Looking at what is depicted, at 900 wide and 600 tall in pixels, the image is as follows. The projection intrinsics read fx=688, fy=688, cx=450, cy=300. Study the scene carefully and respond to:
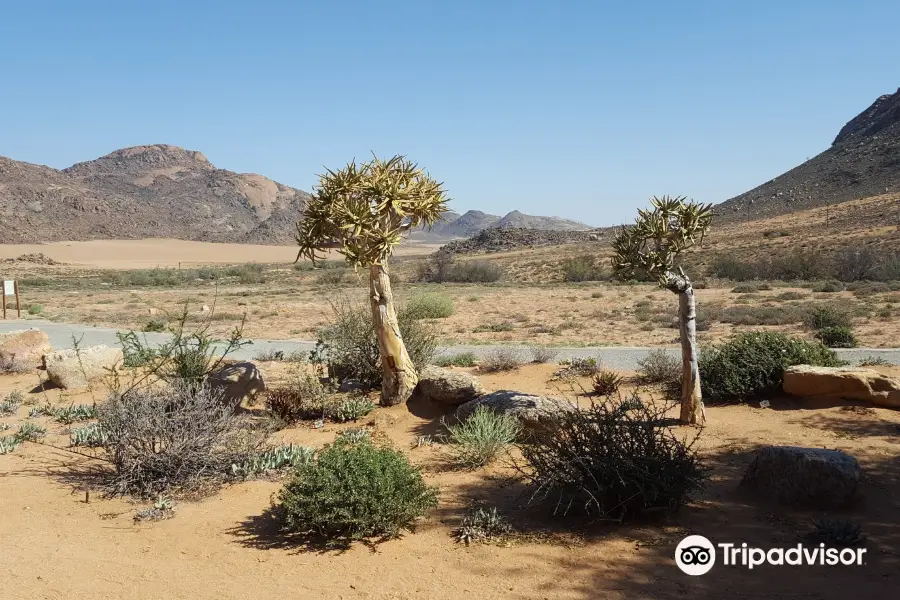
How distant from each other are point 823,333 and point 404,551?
43.7 feet

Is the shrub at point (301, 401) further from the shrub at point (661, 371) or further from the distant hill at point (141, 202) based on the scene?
the distant hill at point (141, 202)

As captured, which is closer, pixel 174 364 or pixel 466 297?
pixel 174 364

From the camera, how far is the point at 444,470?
7.03m

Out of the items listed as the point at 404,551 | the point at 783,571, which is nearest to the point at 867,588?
the point at 783,571

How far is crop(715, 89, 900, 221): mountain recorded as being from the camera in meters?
61.4

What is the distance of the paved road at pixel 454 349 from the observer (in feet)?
42.9

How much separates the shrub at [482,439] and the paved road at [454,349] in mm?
5568

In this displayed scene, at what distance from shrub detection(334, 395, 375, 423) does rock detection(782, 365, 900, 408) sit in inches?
219

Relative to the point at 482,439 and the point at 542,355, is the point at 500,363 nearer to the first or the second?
the point at 542,355

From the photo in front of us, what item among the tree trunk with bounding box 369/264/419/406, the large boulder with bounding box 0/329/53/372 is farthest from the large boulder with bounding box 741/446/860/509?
the large boulder with bounding box 0/329/53/372

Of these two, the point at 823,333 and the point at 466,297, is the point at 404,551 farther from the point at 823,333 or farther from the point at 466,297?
the point at 466,297

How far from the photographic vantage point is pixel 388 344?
9258 millimetres

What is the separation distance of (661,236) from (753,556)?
3868mm

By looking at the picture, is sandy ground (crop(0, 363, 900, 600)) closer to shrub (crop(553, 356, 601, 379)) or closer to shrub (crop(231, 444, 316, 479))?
shrub (crop(231, 444, 316, 479))
